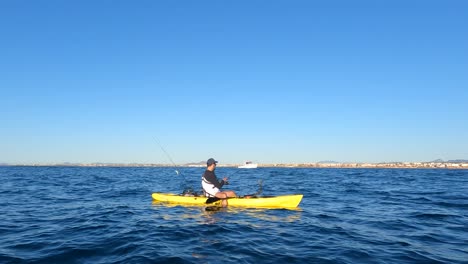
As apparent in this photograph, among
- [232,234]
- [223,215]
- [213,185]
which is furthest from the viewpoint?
[213,185]

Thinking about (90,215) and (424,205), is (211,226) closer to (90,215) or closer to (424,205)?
(90,215)

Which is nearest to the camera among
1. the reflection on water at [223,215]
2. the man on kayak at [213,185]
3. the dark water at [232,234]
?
the dark water at [232,234]

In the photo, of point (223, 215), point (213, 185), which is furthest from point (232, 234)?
point (213, 185)

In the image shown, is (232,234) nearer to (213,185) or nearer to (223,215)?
(223,215)

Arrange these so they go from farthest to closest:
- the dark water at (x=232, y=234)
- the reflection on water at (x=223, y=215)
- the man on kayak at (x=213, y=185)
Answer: the man on kayak at (x=213, y=185)
the reflection on water at (x=223, y=215)
the dark water at (x=232, y=234)

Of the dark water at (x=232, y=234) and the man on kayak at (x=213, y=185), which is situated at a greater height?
the man on kayak at (x=213, y=185)

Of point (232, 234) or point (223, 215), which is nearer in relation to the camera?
point (232, 234)

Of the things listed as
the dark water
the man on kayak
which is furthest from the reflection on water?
the man on kayak

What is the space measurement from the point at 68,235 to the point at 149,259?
3806 millimetres

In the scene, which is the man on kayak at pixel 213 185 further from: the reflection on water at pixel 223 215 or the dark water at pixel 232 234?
the dark water at pixel 232 234

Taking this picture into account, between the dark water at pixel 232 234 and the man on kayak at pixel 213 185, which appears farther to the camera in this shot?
the man on kayak at pixel 213 185

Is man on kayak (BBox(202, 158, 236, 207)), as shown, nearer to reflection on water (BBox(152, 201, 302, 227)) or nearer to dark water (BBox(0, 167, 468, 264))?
reflection on water (BBox(152, 201, 302, 227))

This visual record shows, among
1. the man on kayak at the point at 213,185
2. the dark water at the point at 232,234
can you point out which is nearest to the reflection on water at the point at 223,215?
the dark water at the point at 232,234

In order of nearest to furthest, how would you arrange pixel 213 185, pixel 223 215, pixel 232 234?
pixel 232 234 → pixel 223 215 → pixel 213 185
